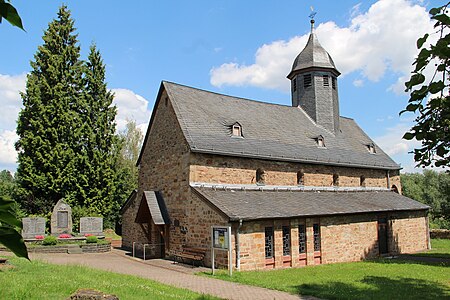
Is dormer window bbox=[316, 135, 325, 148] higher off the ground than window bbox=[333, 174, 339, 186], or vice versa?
dormer window bbox=[316, 135, 325, 148]

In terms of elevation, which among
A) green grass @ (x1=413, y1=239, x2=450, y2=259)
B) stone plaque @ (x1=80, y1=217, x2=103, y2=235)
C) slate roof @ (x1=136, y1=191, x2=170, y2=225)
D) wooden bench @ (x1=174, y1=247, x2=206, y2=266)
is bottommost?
green grass @ (x1=413, y1=239, x2=450, y2=259)

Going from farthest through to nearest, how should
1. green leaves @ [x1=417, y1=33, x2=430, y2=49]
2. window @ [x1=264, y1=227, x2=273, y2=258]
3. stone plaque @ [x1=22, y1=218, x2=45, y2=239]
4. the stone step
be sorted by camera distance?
stone plaque @ [x1=22, y1=218, x2=45, y2=239], the stone step, window @ [x1=264, y1=227, x2=273, y2=258], green leaves @ [x1=417, y1=33, x2=430, y2=49]

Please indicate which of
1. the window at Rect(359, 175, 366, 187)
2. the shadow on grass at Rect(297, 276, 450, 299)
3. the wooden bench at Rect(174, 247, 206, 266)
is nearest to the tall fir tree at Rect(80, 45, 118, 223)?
the wooden bench at Rect(174, 247, 206, 266)

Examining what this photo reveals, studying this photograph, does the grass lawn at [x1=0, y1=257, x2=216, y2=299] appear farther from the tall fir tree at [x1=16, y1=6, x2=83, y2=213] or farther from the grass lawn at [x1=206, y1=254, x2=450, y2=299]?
the tall fir tree at [x1=16, y1=6, x2=83, y2=213]

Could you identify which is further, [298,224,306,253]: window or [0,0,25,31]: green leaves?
[298,224,306,253]: window

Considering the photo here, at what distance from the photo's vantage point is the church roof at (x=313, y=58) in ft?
94.2

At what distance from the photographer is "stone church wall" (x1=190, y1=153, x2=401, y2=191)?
18750 mm

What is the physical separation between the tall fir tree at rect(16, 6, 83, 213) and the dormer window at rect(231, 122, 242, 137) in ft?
55.5

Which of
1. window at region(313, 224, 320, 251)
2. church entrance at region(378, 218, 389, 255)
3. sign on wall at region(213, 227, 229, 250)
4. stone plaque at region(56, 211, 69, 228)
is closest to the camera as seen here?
sign on wall at region(213, 227, 229, 250)

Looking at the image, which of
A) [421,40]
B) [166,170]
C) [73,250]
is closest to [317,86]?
[166,170]

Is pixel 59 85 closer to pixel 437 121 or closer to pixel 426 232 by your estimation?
pixel 426 232

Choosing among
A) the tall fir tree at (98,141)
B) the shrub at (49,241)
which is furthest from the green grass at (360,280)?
the tall fir tree at (98,141)

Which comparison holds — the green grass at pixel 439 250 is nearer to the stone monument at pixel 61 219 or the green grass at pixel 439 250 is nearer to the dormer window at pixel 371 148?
the dormer window at pixel 371 148

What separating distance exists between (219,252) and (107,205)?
1989 centimetres
